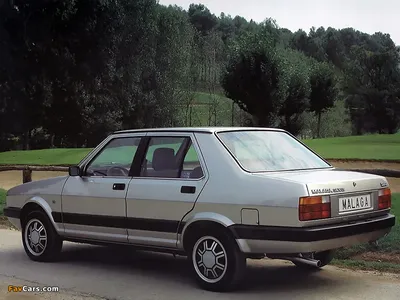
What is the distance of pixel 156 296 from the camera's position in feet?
18.7

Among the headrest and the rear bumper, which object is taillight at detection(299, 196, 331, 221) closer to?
the rear bumper

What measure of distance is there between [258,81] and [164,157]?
39033 mm

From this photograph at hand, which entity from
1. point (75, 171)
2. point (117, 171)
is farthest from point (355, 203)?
point (75, 171)

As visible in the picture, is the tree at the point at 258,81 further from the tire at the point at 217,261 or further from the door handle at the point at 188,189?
the tire at the point at 217,261

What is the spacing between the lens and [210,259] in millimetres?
5793

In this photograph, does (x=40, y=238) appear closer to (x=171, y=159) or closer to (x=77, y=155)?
(x=171, y=159)

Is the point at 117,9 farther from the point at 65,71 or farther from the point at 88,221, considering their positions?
the point at 88,221

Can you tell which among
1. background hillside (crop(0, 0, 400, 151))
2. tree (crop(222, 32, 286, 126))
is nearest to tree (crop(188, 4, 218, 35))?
background hillside (crop(0, 0, 400, 151))

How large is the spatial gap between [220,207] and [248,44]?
1662 inches

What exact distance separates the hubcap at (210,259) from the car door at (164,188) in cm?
31

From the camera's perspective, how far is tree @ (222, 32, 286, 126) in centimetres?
4453

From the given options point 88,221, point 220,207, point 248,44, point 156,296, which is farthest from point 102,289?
point 248,44

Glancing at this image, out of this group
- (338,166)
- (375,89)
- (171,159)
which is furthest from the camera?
(375,89)

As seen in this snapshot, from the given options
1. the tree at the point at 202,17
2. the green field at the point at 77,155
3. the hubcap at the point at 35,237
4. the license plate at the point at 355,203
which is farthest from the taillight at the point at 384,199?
the tree at the point at 202,17
